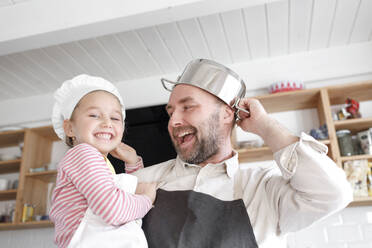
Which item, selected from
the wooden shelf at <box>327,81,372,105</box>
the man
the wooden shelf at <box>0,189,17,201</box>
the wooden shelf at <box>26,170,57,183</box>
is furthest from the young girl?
the wooden shelf at <box>0,189,17,201</box>

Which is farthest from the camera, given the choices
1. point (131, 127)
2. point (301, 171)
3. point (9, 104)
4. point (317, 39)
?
point (9, 104)

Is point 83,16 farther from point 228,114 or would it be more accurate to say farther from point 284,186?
point 284,186

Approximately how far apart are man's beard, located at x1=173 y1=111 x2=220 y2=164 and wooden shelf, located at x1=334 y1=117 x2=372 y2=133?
147cm

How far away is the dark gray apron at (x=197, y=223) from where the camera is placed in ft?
3.53

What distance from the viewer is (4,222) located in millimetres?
3025

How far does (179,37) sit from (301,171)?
1880mm

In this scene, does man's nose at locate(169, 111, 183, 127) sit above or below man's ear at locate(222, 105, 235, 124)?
below

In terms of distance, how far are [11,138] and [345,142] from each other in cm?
305

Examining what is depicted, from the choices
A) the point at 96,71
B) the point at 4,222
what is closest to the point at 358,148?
the point at 96,71

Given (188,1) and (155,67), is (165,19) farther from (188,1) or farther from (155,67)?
(155,67)

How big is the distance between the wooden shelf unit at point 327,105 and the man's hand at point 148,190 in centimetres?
146

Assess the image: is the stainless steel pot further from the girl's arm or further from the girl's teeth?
the girl's arm

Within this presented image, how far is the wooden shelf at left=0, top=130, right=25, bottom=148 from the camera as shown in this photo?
322 centimetres

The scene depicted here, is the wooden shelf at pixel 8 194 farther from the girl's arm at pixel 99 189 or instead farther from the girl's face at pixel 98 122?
the girl's arm at pixel 99 189
